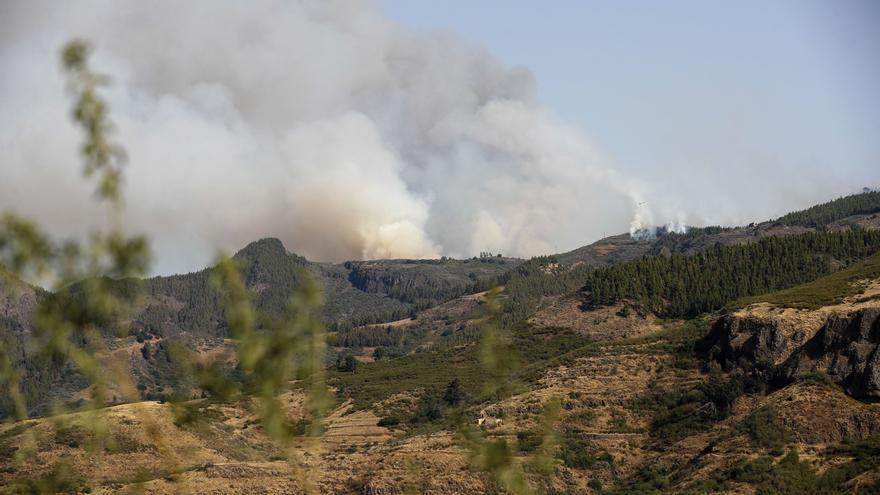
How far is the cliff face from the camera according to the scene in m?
126

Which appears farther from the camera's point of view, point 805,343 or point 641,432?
point 641,432

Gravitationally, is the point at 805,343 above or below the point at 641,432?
above

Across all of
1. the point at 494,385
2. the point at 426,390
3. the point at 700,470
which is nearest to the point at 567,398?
the point at 700,470

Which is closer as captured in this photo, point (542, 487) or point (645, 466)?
point (542, 487)

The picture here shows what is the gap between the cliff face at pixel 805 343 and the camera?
126250 millimetres

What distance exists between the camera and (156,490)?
107 meters

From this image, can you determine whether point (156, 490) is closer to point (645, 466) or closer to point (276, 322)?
point (645, 466)

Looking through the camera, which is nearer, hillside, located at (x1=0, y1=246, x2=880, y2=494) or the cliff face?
hillside, located at (x1=0, y1=246, x2=880, y2=494)

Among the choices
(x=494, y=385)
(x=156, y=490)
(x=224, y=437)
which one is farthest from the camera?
(x=224, y=437)

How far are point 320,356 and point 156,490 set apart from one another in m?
98.1

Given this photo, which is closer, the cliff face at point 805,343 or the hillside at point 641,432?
the hillside at point 641,432

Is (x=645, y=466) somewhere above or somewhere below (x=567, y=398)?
below

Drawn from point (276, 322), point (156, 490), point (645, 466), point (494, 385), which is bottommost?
point (645, 466)

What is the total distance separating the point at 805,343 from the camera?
13925 centimetres
